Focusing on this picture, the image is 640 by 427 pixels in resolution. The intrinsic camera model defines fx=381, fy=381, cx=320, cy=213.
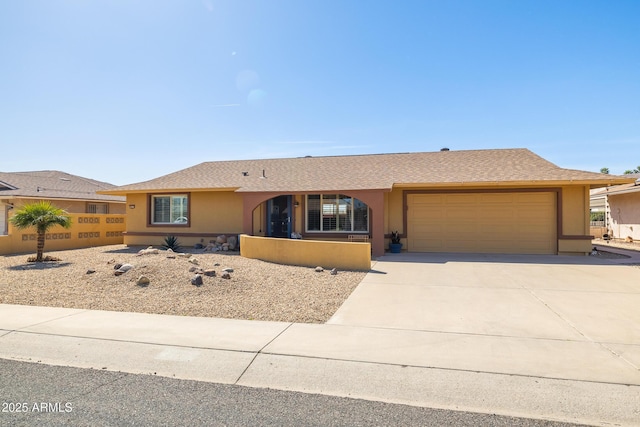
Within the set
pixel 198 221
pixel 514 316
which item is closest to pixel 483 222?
pixel 514 316

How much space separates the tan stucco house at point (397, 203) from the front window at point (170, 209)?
5 cm

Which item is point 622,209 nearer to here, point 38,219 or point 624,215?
point 624,215

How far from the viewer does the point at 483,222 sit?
15875mm

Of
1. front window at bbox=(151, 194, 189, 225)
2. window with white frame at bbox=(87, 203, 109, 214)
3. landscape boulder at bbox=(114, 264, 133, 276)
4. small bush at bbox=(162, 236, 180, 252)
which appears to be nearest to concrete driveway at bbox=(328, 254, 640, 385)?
landscape boulder at bbox=(114, 264, 133, 276)

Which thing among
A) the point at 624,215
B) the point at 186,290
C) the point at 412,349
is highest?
the point at 624,215

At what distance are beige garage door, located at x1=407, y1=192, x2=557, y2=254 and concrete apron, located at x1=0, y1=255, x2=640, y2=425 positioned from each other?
7.52 metres

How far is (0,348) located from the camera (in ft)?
17.0

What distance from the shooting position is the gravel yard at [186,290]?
23.6 ft

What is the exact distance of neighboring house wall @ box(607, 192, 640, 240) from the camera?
20734 millimetres

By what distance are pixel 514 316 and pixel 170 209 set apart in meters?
16.4

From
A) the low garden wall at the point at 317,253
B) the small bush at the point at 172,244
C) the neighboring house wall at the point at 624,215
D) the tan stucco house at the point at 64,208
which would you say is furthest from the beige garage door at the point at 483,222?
the tan stucco house at the point at 64,208

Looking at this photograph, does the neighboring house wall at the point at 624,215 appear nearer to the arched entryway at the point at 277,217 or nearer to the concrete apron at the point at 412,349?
the concrete apron at the point at 412,349

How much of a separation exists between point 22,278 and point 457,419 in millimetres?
11462

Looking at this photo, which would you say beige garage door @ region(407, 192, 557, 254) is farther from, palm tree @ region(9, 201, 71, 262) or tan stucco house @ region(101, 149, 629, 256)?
palm tree @ region(9, 201, 71, 262)
